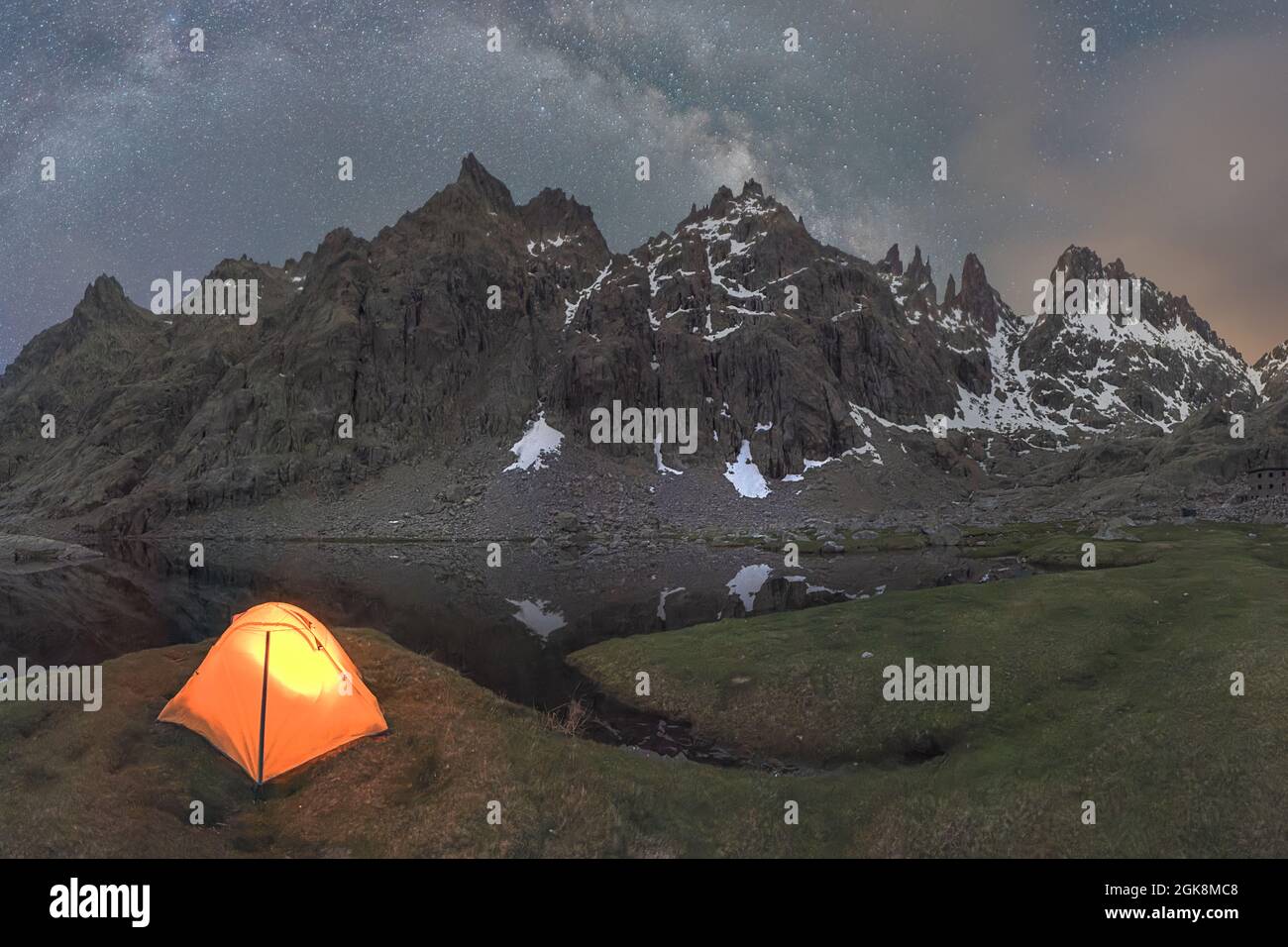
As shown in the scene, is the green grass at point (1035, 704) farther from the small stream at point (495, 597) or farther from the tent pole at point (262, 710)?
the tent pole at point (262, 710)

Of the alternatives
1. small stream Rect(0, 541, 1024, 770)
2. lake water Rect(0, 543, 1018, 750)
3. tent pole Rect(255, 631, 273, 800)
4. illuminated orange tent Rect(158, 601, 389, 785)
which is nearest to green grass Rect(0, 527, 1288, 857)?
tent pole Rect(255, 631, 273, 800)

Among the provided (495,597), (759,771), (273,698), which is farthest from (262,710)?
(495,597)

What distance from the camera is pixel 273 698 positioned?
16516 millimetres

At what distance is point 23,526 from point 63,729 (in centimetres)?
19220

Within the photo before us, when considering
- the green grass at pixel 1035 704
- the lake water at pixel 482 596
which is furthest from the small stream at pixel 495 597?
the green grass at pixel 1035 704

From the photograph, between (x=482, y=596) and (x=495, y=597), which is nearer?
(x=495, y=597)

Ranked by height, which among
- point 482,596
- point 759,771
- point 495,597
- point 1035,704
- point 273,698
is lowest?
point 759,771

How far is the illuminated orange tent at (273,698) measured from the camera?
16031 millimetres

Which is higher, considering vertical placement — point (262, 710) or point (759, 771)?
point (262, 710)

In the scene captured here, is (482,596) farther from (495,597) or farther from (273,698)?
(273,698)

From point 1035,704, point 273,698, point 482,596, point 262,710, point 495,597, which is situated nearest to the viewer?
point 262,710

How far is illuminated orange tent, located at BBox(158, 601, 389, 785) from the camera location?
1603 centimetres
